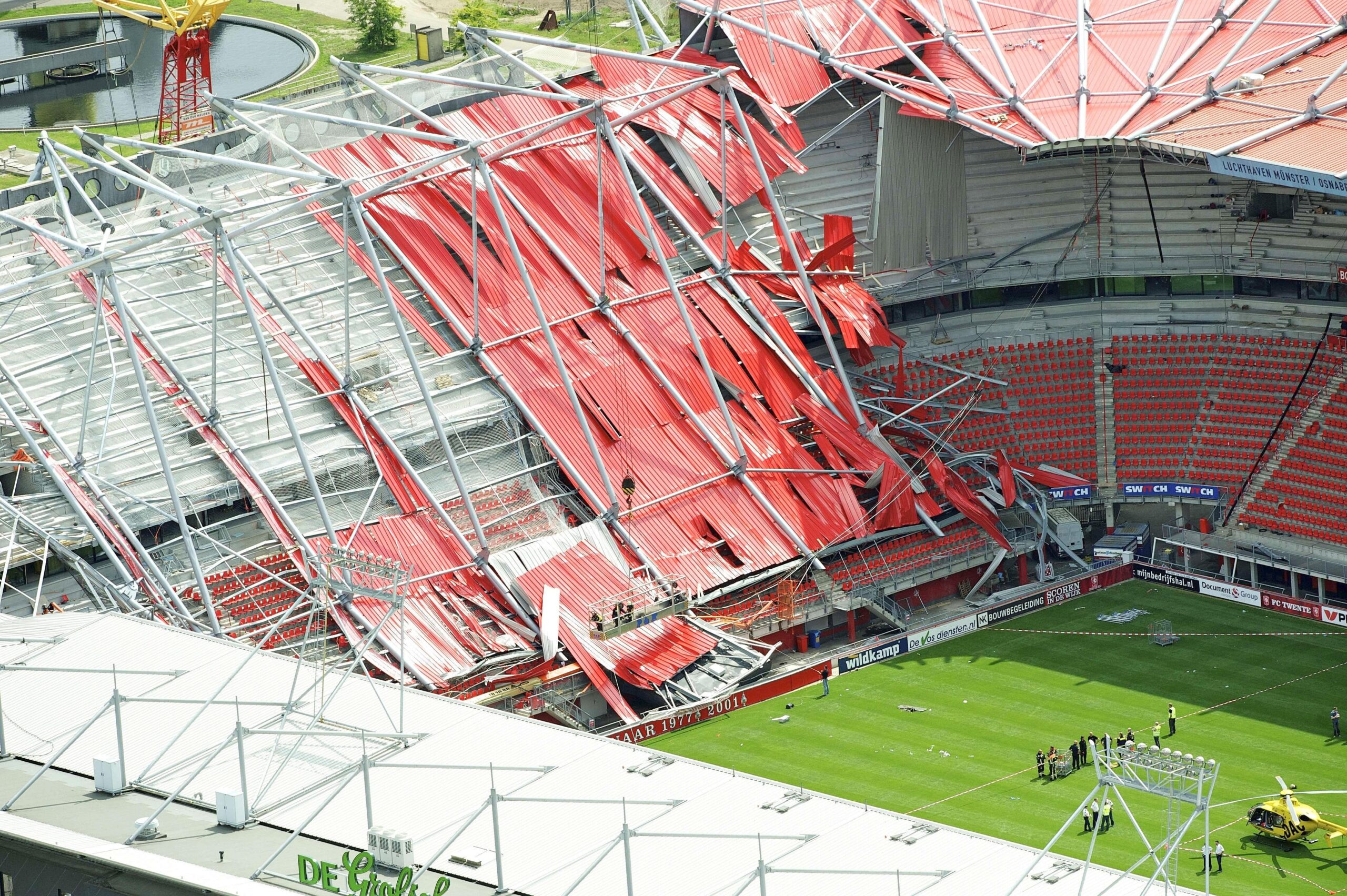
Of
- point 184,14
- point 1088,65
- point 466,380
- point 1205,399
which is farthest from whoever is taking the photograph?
point 184,14

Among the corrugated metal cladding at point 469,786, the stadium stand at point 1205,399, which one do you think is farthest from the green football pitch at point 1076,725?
the corrugated metal cladding at point 469,786

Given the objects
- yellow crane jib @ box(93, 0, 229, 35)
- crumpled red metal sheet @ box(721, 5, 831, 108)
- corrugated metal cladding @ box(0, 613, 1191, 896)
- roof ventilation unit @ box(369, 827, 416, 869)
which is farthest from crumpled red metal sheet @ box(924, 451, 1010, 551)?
yellow crane jib @ box(93, 0, 229, 35)

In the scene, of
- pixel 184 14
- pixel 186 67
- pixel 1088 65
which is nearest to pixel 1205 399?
pixel 1088 65

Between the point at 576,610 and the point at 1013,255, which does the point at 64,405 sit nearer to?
the point at 576,610

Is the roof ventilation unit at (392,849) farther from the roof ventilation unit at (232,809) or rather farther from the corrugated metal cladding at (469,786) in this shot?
the roof ventilation unit at (232,809)

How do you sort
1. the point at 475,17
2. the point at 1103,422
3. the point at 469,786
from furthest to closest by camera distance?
the point at 475,17 < the point at 1103,422 < the point at 469,786

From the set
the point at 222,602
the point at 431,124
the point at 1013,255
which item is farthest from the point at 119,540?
the point at 1013,255

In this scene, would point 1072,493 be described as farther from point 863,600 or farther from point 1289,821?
point 1289,821
